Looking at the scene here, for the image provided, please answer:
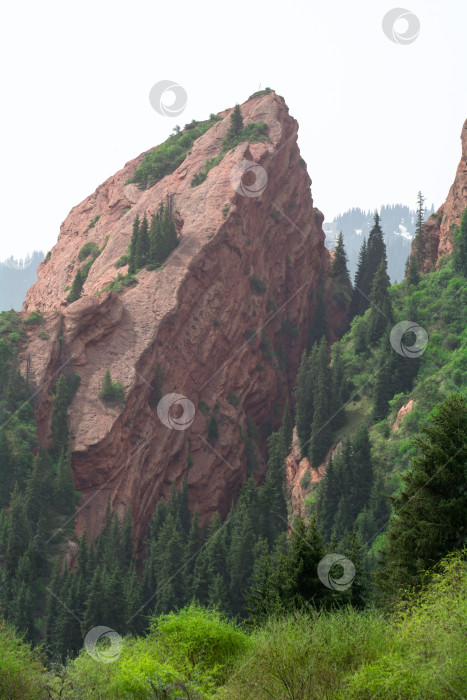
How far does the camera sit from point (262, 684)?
2672cm

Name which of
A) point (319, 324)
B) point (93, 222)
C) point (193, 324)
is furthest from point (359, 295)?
point (93, 222)

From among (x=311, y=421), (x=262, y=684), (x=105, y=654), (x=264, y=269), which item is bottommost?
(x=105, y=654)

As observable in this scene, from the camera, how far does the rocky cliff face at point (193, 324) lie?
81562 mm

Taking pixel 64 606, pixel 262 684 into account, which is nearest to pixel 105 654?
pixel 262 684

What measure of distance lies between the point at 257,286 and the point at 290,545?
48616 mm

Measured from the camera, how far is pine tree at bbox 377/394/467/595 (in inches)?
1400

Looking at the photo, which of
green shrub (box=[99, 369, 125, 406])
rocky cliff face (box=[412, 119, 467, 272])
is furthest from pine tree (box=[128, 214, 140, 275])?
rocky cliff face (box=[412, 119, 467, 272])

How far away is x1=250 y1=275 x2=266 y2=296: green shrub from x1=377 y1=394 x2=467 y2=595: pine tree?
62654 millimetres

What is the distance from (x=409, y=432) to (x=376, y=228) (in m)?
47.0

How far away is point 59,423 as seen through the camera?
78625mm

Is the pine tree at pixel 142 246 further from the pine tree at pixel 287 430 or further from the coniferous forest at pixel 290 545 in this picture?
the pine tree at pixel 287 430

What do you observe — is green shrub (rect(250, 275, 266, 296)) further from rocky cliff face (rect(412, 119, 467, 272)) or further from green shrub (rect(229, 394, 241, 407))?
rocky cliff face (rect(412, 119, 467, 272))

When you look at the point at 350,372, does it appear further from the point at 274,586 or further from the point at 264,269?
the point at 274,586

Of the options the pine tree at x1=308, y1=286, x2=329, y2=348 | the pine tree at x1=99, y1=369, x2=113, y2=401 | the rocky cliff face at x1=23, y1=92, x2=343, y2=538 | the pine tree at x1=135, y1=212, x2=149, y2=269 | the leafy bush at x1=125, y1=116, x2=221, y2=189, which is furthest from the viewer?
the leafy bush at x1=125, y1=116, x2=221, y2=189
